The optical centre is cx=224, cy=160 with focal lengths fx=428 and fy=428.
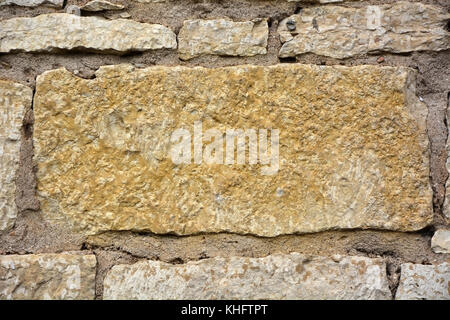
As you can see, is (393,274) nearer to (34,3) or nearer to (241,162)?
(241,162)

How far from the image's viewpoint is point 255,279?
936mm

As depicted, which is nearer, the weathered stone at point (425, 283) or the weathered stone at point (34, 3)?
the weathered stone at point (425, 283)

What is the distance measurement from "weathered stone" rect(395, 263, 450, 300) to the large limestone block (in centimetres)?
10

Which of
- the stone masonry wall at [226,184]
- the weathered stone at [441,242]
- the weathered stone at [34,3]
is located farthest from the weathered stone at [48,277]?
the weathered stone at [441,242]

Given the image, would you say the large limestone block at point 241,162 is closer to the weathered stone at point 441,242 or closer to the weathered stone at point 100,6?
the weathered stone at point 441,242

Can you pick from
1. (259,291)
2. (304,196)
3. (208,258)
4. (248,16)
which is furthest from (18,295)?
(248,16)

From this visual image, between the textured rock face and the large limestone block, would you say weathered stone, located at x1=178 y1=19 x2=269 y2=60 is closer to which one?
the large limestone block

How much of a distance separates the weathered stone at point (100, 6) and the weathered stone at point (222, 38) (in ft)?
0.55

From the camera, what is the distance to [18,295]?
936 mm

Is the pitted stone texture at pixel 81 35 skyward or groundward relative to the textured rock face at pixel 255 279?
skyward

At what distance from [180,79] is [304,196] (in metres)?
0.38

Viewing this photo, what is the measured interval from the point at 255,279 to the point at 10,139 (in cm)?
64

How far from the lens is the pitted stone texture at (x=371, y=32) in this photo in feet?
3.26

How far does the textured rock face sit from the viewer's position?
930 mm
